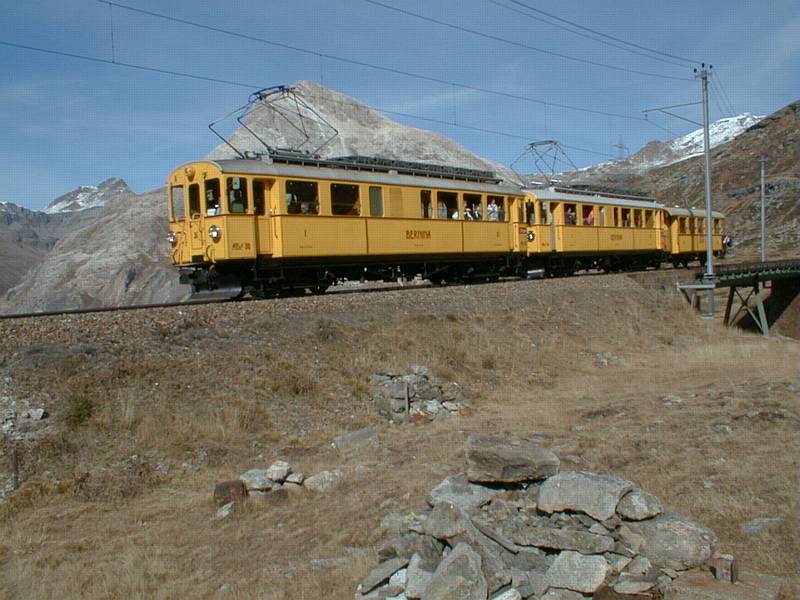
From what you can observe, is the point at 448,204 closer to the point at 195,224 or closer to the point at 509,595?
the point at 195,224

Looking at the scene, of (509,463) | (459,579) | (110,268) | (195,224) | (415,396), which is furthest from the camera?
(110,268)

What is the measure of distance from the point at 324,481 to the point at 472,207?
13.6 m

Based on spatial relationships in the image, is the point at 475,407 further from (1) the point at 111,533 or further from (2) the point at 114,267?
(2) the point at 114,267

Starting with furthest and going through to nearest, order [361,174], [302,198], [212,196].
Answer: [361,174], [302,198], [212,196]

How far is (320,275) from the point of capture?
1789 centimetres

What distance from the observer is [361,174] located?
18141 mm

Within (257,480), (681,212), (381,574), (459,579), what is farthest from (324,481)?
(681,212)

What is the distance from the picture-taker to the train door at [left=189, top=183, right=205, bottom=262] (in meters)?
15.7

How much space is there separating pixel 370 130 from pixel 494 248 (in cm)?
7210

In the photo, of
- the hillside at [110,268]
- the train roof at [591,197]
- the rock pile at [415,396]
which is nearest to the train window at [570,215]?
the train roof at [591,197]

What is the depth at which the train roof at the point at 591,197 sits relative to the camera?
27.3 meters

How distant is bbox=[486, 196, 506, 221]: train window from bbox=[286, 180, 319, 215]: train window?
7938 mm

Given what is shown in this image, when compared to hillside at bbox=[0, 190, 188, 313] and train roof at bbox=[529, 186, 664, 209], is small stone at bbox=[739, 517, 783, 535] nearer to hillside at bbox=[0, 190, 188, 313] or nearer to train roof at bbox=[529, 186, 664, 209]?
train roof at bbox=[529, 186, 664, 209]

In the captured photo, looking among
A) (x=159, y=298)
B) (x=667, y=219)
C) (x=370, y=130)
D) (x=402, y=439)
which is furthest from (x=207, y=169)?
(x=370, y=130)
